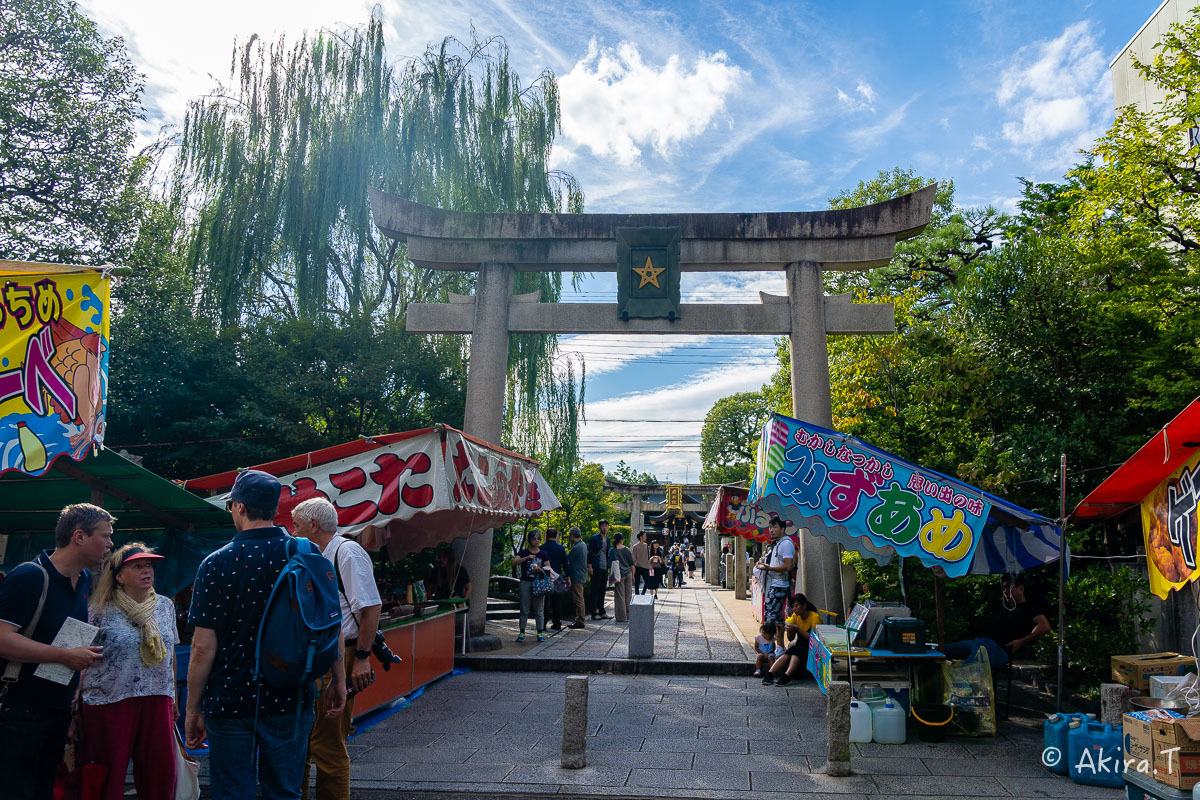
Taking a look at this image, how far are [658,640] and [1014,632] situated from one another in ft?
19.5

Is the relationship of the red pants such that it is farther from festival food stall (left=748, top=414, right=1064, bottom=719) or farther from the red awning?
the red awning

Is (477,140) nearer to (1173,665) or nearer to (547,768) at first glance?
(547,768)

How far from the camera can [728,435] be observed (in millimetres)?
56281

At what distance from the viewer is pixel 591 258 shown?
41.3ft

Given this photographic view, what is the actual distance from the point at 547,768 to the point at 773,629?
4.62 m

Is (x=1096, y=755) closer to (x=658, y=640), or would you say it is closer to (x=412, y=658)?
(x=412, y=658)

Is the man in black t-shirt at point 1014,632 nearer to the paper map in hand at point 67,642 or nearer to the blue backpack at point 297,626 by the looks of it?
the blue backpack at point 297,626

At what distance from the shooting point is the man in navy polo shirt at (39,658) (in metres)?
3.53

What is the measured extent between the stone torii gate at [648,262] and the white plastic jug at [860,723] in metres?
5.74

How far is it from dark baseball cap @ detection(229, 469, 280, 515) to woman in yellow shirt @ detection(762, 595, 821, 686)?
705cm

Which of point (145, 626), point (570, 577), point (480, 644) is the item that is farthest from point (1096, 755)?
point (570, 577)

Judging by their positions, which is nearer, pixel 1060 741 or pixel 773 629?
pixel 1060 741

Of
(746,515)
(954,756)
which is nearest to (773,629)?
(954,756)

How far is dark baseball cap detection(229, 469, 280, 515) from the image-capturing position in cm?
354
